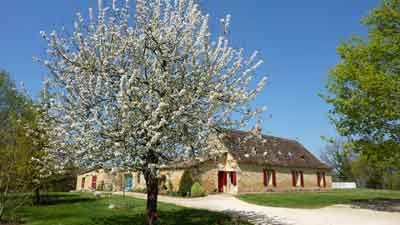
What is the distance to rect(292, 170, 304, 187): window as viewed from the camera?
100 feet

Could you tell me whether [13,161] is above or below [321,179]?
above

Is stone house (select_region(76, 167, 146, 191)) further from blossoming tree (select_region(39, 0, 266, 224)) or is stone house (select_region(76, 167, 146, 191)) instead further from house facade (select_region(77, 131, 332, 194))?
blossoming tree (select_region(39, 0, 266, 224))

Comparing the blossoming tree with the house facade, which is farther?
the house facade

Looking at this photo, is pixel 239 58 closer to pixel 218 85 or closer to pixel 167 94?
pixel 218 85

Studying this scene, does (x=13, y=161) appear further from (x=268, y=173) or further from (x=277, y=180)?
(x=277, y=180)

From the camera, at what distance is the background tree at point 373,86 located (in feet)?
48.6

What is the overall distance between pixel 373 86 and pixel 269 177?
15308mm

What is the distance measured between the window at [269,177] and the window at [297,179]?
3.29 m

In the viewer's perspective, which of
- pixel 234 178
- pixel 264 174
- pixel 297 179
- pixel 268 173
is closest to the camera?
pixel 234 178

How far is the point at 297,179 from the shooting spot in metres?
31.0

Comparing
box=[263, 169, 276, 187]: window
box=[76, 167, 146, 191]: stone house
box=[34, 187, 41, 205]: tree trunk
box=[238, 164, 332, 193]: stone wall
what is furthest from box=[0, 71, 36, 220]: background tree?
box=[263, 169, 276, 187]: window

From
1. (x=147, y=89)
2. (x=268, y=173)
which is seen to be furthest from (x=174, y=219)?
(x=268, y=173)

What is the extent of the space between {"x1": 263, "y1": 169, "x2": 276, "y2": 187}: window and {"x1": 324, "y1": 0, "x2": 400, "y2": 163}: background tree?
457 inches

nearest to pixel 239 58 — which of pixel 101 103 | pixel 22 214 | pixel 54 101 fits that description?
pixel 101 103
